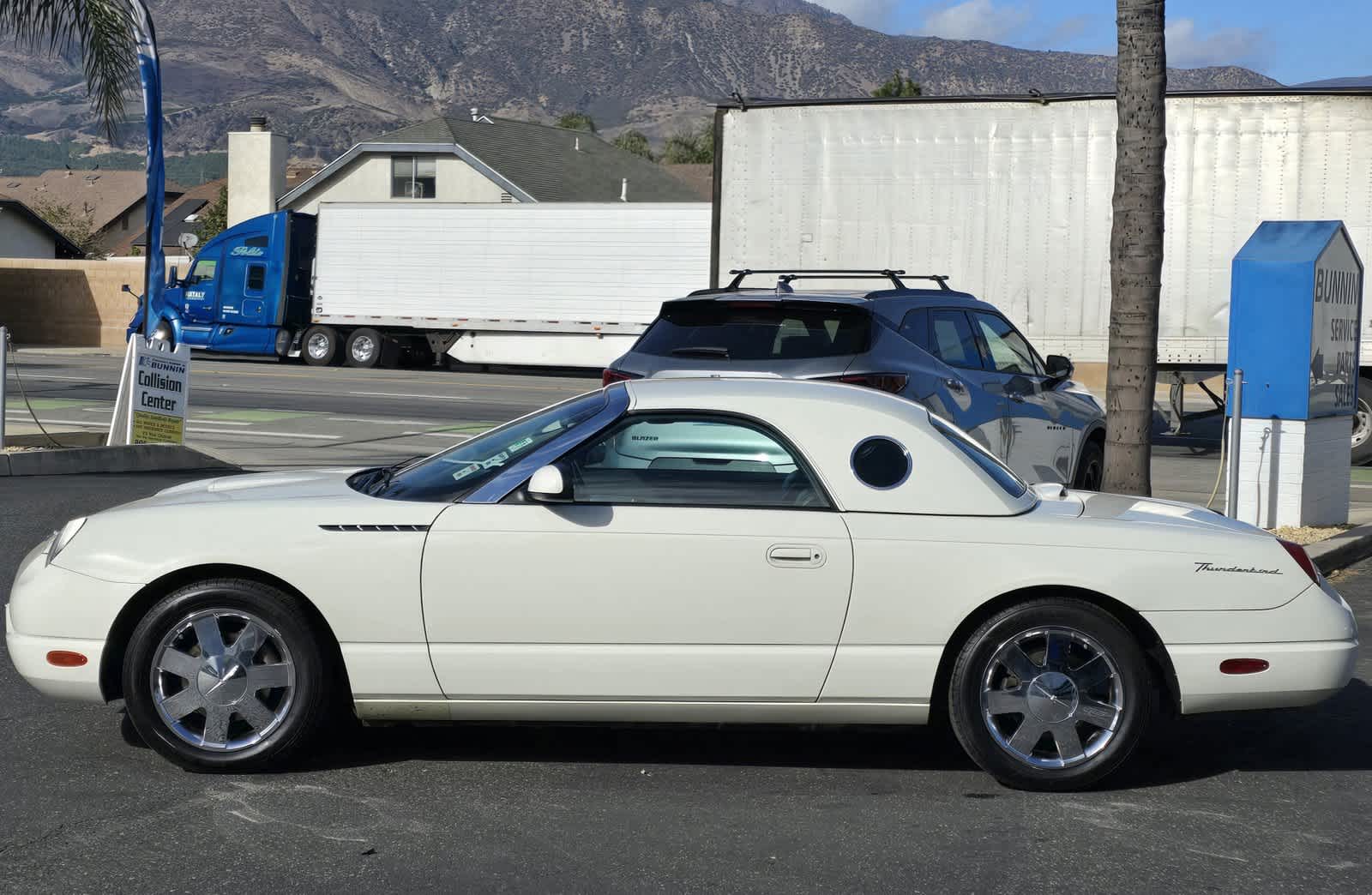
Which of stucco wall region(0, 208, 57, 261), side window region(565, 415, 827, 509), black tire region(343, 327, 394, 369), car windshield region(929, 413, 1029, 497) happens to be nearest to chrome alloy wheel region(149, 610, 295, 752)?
side window region(565, 415, 827, 509)

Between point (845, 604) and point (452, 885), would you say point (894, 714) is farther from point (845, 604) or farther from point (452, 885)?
point (452, 885)

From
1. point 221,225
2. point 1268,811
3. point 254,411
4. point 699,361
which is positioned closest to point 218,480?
point 699,361

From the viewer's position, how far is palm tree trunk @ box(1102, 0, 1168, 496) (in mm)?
10078

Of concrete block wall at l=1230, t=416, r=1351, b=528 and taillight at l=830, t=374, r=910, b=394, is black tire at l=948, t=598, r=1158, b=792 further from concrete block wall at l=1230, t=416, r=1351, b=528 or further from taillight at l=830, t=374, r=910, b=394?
concrete block wall at l=1230, t=416, r=1351, b=528

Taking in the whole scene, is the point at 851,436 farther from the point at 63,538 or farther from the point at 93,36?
the point at 93,36

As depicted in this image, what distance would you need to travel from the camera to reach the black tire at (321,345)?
34.4 m

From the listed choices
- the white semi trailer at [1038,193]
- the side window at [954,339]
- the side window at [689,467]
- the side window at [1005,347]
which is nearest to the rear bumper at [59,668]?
the side window at [689,467]

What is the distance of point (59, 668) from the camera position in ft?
17.9

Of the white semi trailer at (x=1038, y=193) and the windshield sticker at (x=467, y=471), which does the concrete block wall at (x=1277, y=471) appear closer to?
Result: the windshield sticker at (x=467, y=471)

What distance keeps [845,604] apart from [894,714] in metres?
0.43

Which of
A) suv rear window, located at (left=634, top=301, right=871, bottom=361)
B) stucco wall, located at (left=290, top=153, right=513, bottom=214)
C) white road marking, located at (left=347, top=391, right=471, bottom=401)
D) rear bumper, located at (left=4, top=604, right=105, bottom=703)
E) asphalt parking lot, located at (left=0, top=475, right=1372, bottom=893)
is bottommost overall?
asphalt parking lot, located at (left=0, top=475, right=1372, bottom=893)

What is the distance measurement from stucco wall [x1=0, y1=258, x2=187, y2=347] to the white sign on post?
30722mm

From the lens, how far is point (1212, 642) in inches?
215

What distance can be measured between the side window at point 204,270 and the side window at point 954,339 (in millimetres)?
26979
